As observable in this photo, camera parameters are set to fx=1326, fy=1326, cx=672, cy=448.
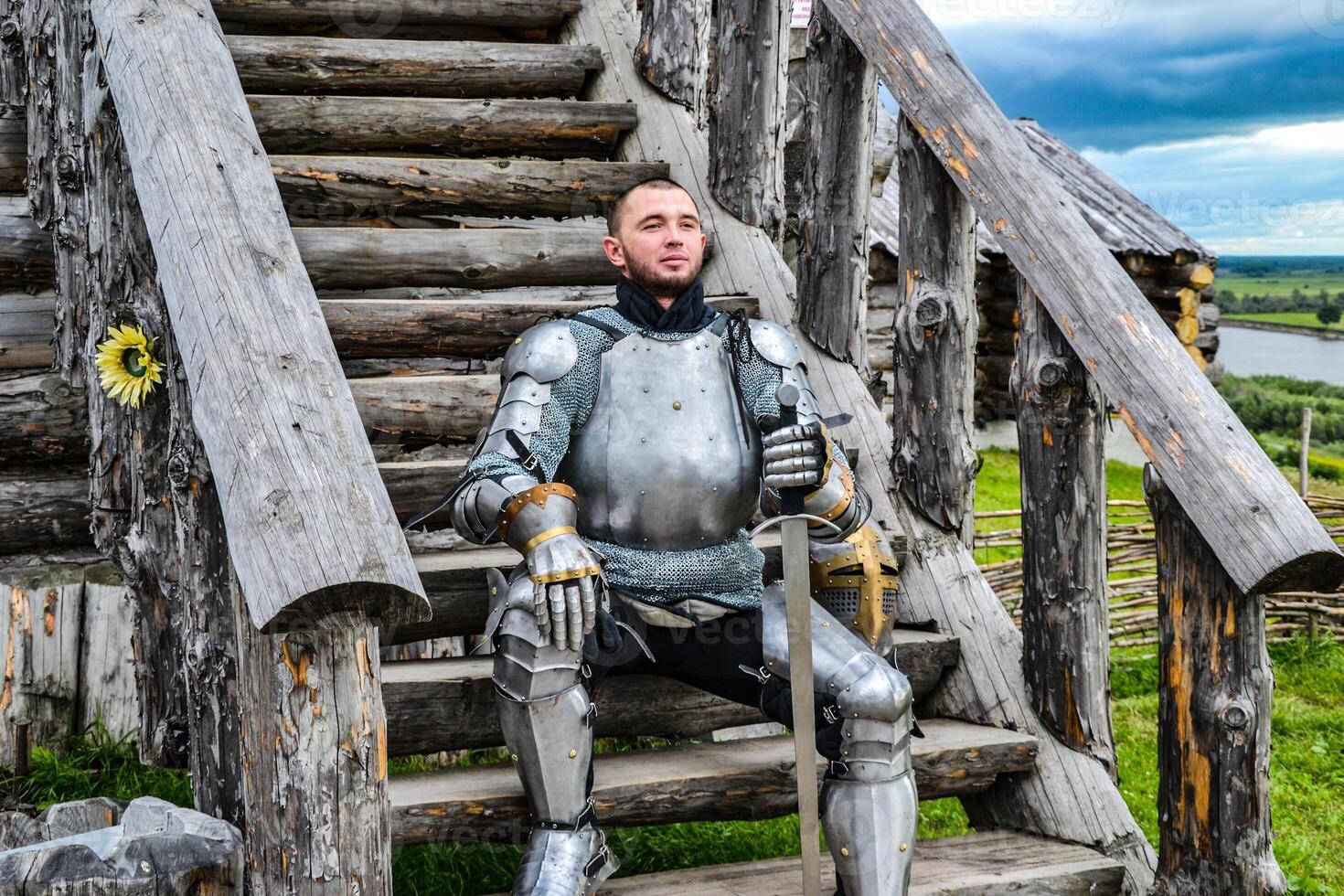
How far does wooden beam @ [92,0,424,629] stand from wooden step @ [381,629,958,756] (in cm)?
99

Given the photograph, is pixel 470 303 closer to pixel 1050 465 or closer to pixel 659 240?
pixel 659 240

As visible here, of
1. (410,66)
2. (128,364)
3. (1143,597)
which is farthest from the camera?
(1143,597)

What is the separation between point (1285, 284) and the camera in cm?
2384

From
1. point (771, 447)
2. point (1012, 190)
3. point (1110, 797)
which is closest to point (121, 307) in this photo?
point (771, 447)

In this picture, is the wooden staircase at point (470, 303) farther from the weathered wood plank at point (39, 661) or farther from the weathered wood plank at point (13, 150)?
the weathered wood plank at point (39, 661)

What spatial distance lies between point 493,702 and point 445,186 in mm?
1736

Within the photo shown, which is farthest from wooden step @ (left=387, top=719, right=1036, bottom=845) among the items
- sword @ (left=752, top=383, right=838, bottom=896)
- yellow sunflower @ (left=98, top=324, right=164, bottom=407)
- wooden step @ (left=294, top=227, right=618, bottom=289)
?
wooden step @ (left=294, top=227, right=618, bottom=289)

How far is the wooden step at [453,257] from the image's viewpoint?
3650 millimetres

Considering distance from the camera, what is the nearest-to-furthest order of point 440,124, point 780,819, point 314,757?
point 314,757, point 780,819, point 440,124

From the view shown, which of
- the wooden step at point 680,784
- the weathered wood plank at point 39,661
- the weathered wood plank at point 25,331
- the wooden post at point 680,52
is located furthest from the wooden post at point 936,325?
the weathered wood plank at point 25,331

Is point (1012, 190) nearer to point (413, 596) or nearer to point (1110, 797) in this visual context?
point (1110, 797)

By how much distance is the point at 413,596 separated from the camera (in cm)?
170

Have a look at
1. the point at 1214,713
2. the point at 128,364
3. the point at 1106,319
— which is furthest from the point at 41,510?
the point at 1214,713

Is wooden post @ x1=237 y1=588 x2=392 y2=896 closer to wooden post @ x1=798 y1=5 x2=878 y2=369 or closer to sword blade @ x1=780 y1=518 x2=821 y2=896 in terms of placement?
sword blade @ x1=780 y1=518 x2=821 y2=896
